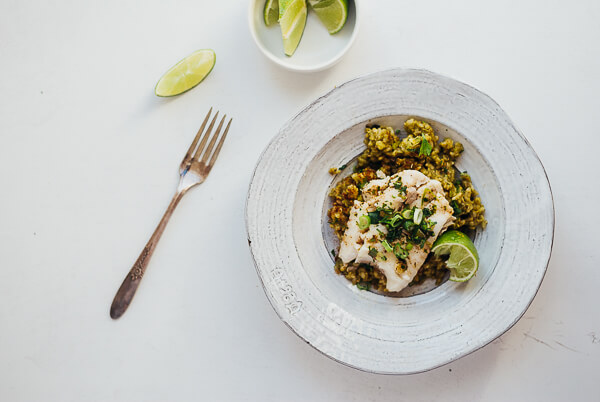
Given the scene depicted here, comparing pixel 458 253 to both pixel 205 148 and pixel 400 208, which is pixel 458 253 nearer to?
pixel 400 208

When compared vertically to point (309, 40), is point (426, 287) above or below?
below

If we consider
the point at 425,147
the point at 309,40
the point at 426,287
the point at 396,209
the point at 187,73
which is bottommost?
the point at 426,287

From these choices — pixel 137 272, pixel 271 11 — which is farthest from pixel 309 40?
pixel 137 272

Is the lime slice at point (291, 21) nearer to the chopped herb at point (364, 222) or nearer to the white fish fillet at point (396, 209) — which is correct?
the white fish fillet at point (396, 209)

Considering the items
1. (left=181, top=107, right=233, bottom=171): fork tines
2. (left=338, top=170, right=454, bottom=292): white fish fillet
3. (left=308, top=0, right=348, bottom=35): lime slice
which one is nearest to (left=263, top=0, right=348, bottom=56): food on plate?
(left=308, top=0, right=348, bottom=35): lime slice

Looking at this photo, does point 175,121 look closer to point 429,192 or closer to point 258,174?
point 258,174

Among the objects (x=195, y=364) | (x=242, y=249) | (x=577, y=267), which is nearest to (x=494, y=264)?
(x=577, y=267)

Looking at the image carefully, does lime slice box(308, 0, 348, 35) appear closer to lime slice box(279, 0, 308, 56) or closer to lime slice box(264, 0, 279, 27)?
lime slice box(279, 0, 308, 56)
